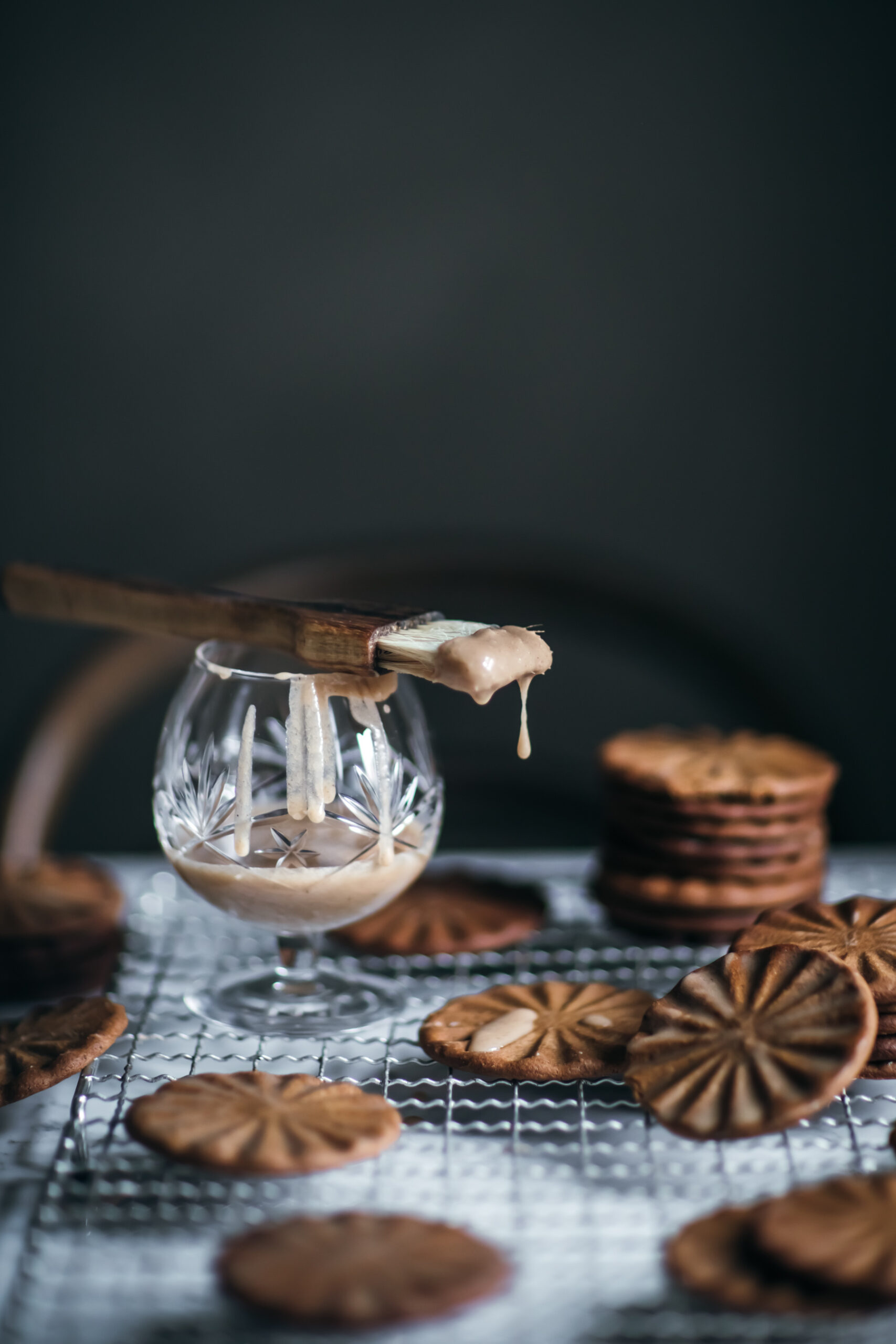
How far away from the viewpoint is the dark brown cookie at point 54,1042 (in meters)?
0.74

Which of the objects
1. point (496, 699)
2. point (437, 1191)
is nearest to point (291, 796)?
point (437, 1191)

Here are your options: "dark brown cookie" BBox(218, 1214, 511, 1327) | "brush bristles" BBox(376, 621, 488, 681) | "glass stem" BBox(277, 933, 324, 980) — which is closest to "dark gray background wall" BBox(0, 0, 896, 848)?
"glass stem" BBox(277, 933, 324, 980)

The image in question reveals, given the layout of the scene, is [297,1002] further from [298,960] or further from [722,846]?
[722,846]

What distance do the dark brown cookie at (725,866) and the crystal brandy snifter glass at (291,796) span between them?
21 centimetres

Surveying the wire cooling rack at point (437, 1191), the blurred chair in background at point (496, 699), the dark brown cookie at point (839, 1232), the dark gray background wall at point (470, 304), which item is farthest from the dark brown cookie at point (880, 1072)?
the dark gray background wall at point (470, 304)

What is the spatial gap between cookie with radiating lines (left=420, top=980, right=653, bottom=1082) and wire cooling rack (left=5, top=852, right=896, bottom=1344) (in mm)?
19

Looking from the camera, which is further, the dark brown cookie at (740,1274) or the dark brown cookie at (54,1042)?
the dark brown cookie at (54,1042)

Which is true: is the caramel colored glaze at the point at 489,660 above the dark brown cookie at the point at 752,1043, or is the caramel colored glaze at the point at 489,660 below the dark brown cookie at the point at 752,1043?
above

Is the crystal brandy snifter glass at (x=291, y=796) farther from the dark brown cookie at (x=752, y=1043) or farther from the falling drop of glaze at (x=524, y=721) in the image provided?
the dark brown cookie at (x=752, y=1043)

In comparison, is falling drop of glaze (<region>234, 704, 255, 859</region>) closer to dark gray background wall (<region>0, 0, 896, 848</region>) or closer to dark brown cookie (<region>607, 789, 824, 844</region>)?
dark brown cookie (<region>607, 789, 824, 844</region>)

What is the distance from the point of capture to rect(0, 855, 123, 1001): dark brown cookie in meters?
0.91

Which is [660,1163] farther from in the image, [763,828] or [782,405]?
[782,405]

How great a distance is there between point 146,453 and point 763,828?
2.04 meters

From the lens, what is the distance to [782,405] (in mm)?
2686
